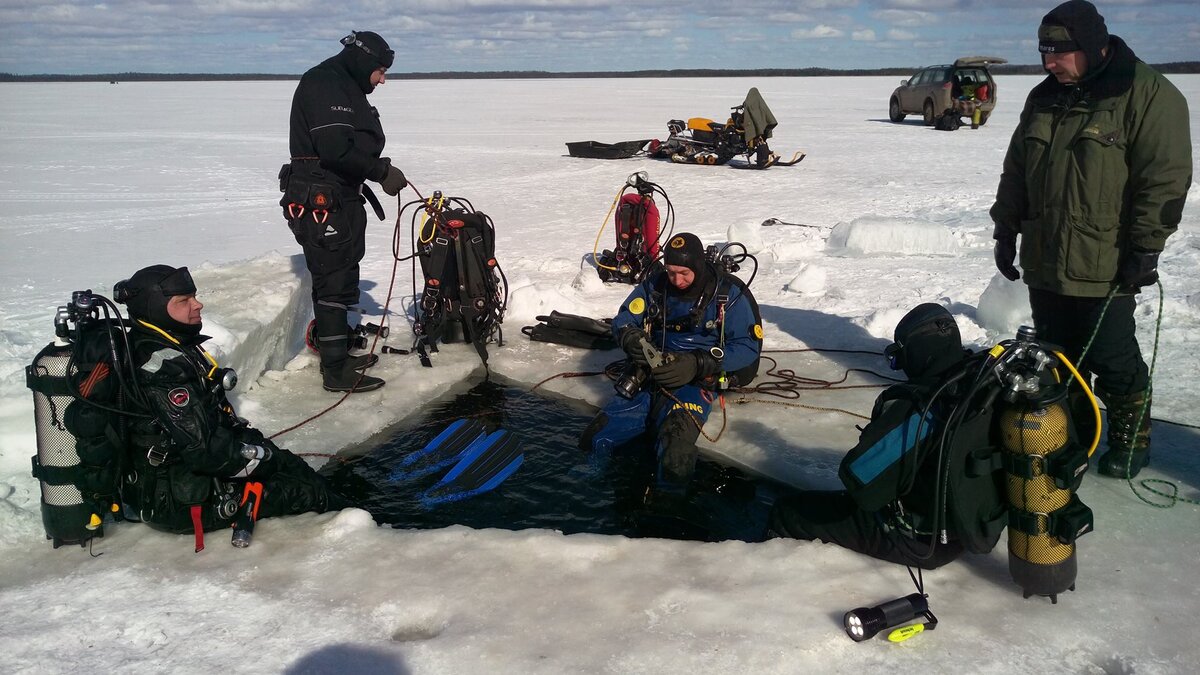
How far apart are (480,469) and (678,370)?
3.60 ft

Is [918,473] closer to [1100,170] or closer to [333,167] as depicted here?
[1100,170]

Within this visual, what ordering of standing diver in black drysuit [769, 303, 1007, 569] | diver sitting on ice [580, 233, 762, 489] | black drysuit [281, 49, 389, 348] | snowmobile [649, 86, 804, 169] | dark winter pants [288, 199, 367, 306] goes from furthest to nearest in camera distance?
snowmobile [649, 86, 804, 169], dark winter pants [288, 199, 367, 306], black drysuit [281, 49, 389, 348], diver sitting on ice [580, 233, 762, 489], standing diver in black drysuit [769, 303, 1007, 569]

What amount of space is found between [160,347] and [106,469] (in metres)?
0.49

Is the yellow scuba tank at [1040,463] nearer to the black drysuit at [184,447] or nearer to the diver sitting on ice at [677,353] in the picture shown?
the diver sitting on ice at [677,353]

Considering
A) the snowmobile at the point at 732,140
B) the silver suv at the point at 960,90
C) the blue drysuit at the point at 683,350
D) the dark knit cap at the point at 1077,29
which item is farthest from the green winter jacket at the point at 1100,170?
the silver suv at the point at 960,90

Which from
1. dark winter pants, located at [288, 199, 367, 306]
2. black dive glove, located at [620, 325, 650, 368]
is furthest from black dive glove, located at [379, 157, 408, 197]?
black dive glove, located at [620, 325, 650, 368]

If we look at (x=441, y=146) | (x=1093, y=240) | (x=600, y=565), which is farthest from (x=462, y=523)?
(x=441, y=146)

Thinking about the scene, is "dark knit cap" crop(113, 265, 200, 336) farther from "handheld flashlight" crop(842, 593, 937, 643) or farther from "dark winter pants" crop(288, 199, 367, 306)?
"handheld flashlight" crop(842, 593, 937, 643)

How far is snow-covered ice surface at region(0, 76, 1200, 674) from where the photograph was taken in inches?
108

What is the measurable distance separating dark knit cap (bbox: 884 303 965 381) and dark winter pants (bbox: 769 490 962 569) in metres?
0.57

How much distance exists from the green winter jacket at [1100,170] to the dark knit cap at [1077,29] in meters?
0.11

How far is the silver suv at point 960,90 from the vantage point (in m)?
22.1

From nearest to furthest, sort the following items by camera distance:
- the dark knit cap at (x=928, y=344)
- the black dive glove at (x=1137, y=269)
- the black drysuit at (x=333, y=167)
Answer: the dark knit cap at (x=928, y=344), the black dive glove at (x=1137, y=269), the black drysuit at (x=333, y=167)

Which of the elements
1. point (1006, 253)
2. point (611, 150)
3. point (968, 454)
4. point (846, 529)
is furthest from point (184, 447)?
point (611, 150)
